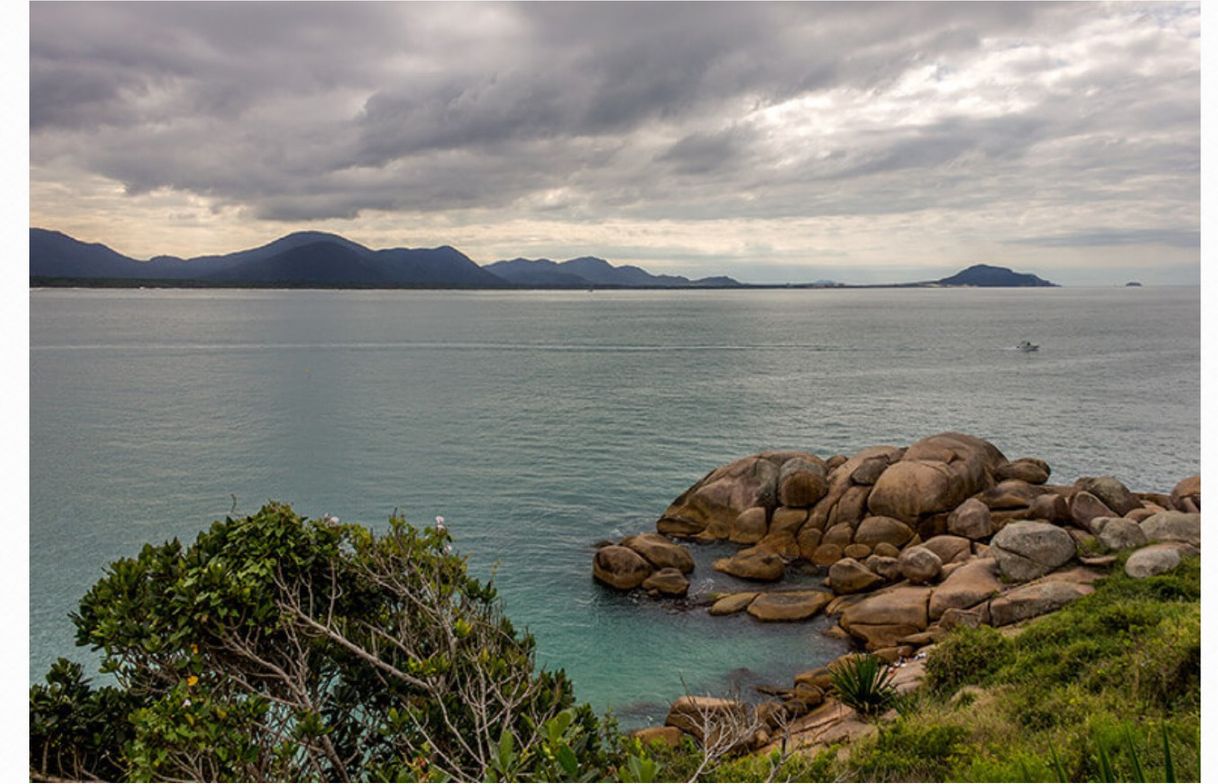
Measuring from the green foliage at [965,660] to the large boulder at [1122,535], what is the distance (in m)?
9.59

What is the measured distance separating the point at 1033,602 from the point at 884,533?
7.86 meters

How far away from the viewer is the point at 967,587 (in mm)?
23250

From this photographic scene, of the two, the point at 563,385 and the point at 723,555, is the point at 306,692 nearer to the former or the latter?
the point at 723,555

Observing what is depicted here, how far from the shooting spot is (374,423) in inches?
2115

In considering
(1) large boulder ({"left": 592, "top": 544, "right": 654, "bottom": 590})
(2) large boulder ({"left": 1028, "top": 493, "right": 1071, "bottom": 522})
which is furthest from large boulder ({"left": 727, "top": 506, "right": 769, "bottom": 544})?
(2) large boulder ({"left": 1028, "top": 493, "right": 1071, "bottom": 522})

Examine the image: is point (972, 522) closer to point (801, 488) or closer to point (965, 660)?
point (801, 488)

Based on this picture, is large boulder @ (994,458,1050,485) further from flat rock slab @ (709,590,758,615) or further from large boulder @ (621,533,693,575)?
large boulder @ (621,533,693,575)

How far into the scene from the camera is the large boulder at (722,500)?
32.2 metres

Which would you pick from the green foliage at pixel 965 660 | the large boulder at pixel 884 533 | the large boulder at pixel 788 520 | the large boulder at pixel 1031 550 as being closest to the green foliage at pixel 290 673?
the green foliage at pixel 965 660

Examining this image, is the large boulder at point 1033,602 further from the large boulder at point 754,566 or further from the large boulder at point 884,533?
the large boulder at point 754,566

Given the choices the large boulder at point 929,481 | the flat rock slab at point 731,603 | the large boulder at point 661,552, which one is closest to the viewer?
the flat rock slab at point 731,603

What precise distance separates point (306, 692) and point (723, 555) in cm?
2295

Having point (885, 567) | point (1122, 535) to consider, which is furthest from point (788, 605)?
point (1122, 535)

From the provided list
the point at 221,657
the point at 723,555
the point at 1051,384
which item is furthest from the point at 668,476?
the point at 1051,384
